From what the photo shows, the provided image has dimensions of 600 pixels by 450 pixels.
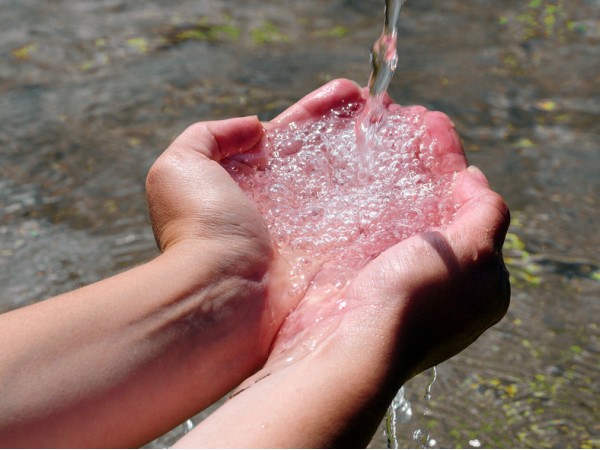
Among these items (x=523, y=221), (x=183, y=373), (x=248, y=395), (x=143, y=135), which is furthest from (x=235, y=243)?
(x=143, y=135)

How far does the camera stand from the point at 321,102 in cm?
217

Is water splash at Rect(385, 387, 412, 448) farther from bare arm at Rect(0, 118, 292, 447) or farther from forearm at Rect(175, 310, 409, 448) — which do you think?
forearm at Rect(175, 310, 409, 448)

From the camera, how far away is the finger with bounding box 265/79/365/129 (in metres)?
2.12

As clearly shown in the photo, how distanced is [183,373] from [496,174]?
186 cm

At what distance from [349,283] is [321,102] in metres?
0.69

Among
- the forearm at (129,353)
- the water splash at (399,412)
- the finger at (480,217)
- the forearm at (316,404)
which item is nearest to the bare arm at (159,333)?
the forearm at (129,353)

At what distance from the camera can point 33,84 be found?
374 centimetres

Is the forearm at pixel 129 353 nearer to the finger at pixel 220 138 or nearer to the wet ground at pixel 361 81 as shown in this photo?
the finger at pixel 220 138

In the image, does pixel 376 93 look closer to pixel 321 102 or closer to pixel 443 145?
pixel 321 102

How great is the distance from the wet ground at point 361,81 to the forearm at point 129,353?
741 millimetres

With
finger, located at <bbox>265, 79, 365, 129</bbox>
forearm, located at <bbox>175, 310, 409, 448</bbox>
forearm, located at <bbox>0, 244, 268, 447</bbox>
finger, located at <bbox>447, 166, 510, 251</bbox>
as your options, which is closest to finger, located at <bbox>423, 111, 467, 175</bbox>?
finger, located at <bbox>447, 166, 510, 251</bbox>

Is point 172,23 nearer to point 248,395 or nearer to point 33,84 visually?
point 33,84

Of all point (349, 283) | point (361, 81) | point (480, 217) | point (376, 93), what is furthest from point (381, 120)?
point (361, 81)

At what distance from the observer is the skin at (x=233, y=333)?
1336 millimetres
